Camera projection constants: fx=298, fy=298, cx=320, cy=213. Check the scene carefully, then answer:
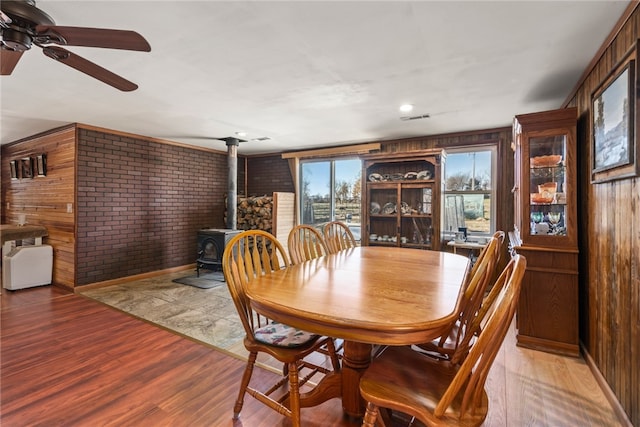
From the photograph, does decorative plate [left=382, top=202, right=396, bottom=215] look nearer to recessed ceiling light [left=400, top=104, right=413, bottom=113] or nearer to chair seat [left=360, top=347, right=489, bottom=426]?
recessed ceiling light [left=400, top=104, right=413, bottom=113]

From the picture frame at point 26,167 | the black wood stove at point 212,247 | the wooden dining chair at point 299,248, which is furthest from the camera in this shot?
the picture frame at point 26,167

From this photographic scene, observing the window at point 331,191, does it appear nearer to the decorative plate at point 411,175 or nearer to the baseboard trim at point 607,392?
the decorative plate at point 411,175

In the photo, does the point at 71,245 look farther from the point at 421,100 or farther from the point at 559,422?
the point at 559,422

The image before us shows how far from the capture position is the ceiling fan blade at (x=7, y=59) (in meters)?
1.77

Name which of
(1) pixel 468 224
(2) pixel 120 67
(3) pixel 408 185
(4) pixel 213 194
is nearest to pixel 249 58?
(2) pixel 120 67

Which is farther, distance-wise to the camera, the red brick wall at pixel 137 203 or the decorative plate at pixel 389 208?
the decorative plate at pixel 389 208

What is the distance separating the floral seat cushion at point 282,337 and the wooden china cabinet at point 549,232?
6.75ft

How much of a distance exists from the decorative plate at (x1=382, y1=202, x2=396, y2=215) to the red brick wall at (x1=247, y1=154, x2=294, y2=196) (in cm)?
209

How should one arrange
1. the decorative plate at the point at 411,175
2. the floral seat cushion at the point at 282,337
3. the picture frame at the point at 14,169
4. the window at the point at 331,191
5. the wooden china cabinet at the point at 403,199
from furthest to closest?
the window at the point at 331,191 → the picture frame at the point at 14,169 → the decorative plate at the point at 411,175 → the wooden china cabinet at the point at 403,199 → the floral seat cushion at the point at 282,337

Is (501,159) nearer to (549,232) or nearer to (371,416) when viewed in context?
(549,232)

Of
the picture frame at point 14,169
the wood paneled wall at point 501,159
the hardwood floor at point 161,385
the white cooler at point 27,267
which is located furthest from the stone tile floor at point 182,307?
the wood paneled wall at point 501,159

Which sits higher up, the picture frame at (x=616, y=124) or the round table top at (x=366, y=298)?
the picture frame at (x=616, y=124)

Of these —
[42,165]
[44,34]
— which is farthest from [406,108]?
[42,165]

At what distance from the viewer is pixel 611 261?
1.89 metres
